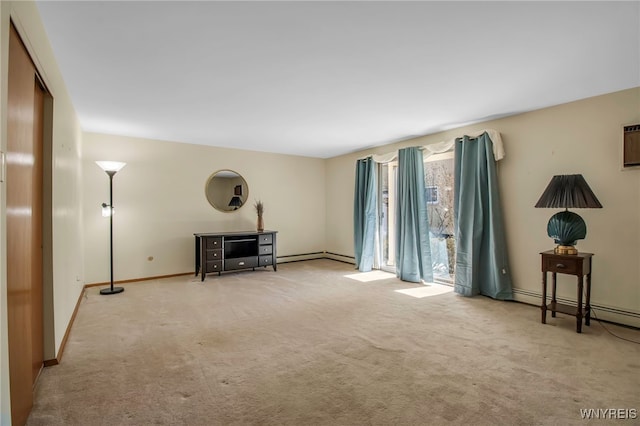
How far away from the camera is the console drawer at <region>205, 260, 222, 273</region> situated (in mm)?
5137

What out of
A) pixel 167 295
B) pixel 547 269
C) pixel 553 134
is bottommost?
pixel 167 295

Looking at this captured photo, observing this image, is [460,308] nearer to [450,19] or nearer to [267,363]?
[267,363]

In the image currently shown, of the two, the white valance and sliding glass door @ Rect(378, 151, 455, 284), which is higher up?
the white valance

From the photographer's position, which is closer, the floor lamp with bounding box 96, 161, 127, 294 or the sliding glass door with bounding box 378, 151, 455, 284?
the floor lamp with bounding box 96, 161, 127, 294

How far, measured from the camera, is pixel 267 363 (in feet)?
7.79

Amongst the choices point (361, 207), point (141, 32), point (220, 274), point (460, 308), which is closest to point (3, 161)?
point (141, 32)

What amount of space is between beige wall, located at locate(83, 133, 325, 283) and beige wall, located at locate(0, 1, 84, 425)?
1520 mm

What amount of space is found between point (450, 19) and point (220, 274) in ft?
16.3

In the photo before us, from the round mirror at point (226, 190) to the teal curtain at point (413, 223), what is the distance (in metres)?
3.06

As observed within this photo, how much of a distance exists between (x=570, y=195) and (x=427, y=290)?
7.00ft

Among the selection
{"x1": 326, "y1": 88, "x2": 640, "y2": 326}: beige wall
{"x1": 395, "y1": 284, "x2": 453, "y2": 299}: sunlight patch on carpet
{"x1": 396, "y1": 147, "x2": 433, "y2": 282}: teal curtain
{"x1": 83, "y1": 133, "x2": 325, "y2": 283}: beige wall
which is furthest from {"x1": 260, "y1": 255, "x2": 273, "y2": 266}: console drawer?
{"x1": 326, "y1": 88, "x2": 640, "y2": 326}: beige wall

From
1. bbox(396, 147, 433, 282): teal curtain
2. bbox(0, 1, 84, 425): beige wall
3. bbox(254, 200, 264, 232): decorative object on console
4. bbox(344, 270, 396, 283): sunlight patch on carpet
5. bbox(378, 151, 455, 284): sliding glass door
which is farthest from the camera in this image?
bbox(254, 200, 264, 232): decorative object on console

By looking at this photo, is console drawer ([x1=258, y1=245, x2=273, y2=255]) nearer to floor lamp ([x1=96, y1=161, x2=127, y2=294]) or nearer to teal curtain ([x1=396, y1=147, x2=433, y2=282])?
floor lamp ([x1=96, y1=161, x2=127, y2=294])

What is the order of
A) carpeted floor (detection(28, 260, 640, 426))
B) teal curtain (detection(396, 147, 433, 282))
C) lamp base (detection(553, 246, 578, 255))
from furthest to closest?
Result: teal curtain (detection(396, 147, 433, 282))
lamp base (detection(553, 246, 578, 255))
carpeted floor (detection(28, 260, 640, 426))
